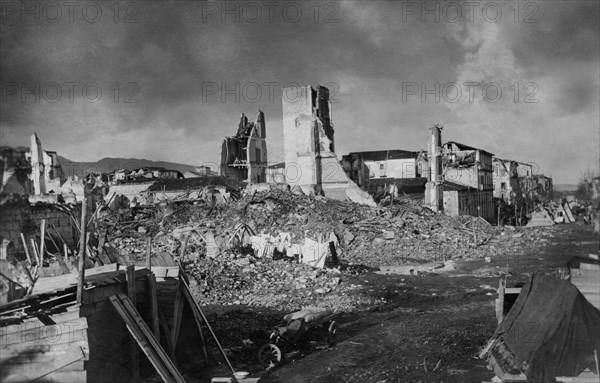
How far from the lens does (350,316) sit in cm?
1349

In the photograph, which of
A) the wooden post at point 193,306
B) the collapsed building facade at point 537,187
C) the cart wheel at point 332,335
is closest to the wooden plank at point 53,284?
the wooden post at point 193,306

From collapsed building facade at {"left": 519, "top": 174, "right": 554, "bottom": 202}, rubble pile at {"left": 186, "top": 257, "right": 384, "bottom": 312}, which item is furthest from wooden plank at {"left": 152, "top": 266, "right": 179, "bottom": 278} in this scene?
collapsed building facade at {"left": 519, "top": 174, "right": 554, "bottom": 202}

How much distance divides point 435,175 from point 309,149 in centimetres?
975

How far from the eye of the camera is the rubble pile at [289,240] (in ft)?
52.8

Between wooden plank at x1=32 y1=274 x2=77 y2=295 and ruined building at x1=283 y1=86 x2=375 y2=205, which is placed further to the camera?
ruined building at x1=283 y1=86 x2=375 y2=205

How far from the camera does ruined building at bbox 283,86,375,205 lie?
113ft

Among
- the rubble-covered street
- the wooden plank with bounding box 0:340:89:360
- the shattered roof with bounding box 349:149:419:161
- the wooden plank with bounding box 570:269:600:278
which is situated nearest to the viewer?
the wooden plank with bounding box 0:340:89:360

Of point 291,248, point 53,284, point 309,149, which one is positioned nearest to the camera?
point 53,284

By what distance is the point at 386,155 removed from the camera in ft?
179

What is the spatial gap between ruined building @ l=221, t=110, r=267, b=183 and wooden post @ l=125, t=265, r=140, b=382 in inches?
1465

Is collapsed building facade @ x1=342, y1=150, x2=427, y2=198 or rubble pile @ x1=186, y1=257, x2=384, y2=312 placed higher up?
collapsed building facade @ x1=342, y1=150, x2=427, y2=198

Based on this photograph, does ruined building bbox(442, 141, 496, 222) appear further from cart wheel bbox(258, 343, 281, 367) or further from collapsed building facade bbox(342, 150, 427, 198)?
cart wheel bbox(258, 343, 281, 367)

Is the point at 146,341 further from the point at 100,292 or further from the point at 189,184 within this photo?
the point at 189,184

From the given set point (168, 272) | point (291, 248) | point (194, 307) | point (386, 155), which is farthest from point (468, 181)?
point (168, 272)
